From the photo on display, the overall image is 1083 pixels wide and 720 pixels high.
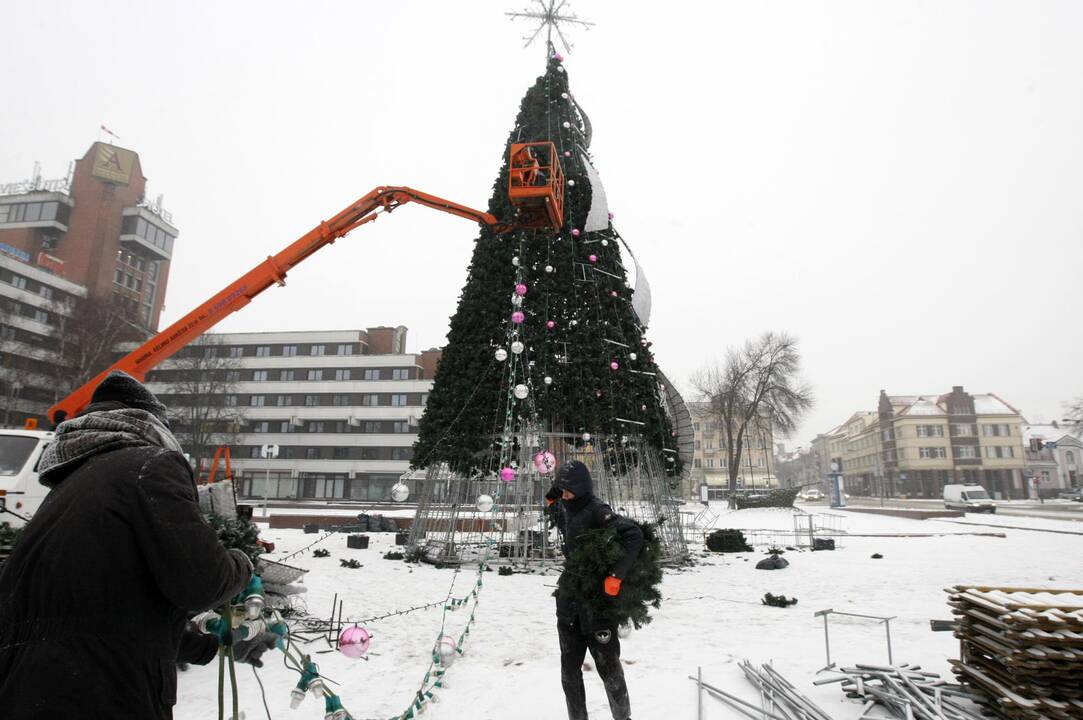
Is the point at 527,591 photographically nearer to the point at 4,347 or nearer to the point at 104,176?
the point at 4,347

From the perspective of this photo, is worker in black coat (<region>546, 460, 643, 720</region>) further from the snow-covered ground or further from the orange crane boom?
the orange crane boom

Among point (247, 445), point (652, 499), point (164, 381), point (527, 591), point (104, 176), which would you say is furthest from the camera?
point (104, 176)

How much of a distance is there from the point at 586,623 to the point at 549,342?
900 cm

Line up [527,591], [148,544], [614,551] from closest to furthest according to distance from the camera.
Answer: [148,544] < [614,551] < [527,591]

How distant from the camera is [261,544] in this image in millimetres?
6895

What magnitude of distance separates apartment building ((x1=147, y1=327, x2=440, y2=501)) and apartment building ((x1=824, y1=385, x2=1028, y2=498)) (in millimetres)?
54597

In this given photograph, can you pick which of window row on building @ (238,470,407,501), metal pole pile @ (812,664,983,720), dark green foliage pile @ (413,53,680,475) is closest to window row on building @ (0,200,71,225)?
window row on building @ (238,470,407,501)

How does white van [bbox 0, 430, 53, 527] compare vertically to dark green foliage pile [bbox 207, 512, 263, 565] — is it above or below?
above

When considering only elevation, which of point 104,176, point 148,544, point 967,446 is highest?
point 104,176

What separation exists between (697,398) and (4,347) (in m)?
46.8

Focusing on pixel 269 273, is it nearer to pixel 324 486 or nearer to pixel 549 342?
pixel 549 342

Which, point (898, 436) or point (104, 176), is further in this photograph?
point (898, 436)

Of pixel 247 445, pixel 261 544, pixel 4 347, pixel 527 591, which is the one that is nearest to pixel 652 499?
pixel 527 591

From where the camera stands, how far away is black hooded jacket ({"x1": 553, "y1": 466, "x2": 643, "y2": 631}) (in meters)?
4.43
